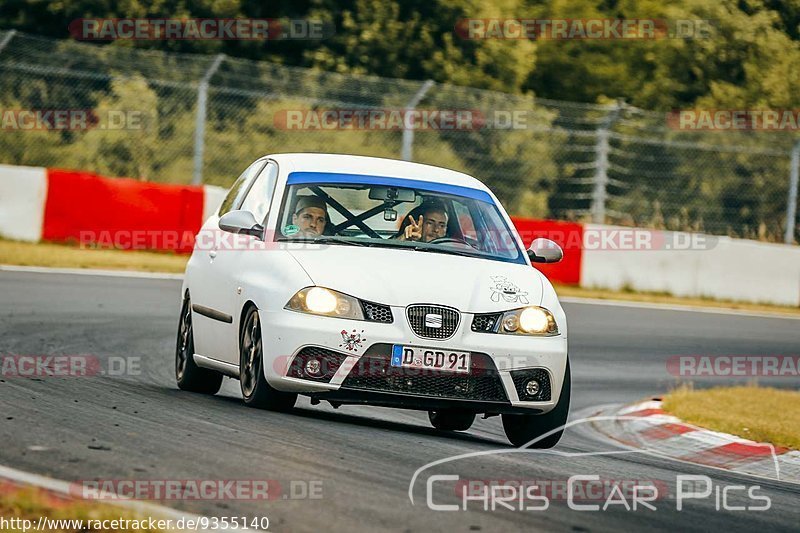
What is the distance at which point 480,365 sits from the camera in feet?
26.9

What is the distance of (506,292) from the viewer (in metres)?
8.47

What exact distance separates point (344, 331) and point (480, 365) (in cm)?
75

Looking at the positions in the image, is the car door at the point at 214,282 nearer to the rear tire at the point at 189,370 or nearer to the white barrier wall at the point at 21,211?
the rear tire at the point at 189,370

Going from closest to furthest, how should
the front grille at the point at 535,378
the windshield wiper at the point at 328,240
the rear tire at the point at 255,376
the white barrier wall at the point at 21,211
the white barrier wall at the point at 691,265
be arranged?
the front grille at the point at 535,378 → the rear tire at the point at 255,376 → the windshield wiper at the point at 328,240 → the white barrier wall at the point at 21,211 → the white barrier wall at the point at 691,265

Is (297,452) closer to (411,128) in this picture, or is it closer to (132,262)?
(132,262)

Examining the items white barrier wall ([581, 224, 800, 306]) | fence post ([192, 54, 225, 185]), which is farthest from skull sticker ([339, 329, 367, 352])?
fence post ([192, 54, 225, 185])

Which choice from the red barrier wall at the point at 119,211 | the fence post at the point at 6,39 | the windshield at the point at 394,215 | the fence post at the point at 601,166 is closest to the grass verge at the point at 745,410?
the windshield at the point at 394,215

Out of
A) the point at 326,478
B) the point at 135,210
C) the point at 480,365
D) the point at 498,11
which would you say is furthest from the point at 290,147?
the point at 326,478

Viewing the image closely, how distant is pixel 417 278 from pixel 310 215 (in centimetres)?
110

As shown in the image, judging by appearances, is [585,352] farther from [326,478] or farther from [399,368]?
[326,478]

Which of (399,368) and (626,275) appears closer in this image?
(399,368)

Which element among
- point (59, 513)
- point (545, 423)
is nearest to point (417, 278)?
point (545, 423)

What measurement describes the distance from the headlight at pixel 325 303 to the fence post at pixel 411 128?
53.0 ft

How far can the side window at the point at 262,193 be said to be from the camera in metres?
9.50
